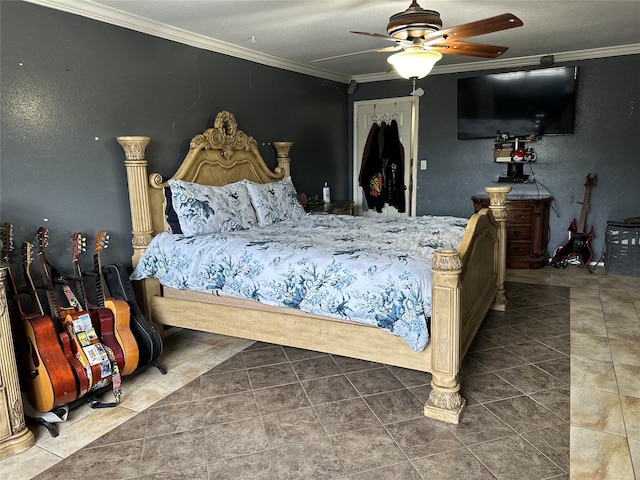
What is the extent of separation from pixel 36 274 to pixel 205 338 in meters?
1.22

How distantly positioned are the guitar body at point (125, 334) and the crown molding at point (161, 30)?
1824 mm

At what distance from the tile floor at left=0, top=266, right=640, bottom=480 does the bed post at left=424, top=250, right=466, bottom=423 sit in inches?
3.2

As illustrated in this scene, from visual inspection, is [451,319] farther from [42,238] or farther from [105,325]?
[42,238]

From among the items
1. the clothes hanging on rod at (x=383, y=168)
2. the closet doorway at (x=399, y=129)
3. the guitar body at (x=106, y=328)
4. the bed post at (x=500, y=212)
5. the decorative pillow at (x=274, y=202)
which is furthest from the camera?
the clothes hanging on rod at (x=383, y=168)

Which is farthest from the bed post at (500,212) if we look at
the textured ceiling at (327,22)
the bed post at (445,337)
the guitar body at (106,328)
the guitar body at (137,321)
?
the guitar body at (106,328)

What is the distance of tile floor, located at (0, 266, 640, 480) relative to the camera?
204 cm

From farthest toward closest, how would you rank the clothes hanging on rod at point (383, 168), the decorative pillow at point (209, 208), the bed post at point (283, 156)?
the clothes hanging on rod at point (383, 168) → the bed post at point (283, 156) → the decorative pillow at point (209, 208)

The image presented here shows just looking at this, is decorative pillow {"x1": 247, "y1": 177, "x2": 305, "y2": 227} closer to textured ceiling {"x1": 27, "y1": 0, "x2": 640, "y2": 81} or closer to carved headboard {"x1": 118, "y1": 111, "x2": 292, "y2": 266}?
carved headboard {"x1": 118, "y1": 111, "x2": 292, "y2": 266}

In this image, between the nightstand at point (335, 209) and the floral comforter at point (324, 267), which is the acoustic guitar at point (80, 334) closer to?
the floral comforter at point (324, 267)

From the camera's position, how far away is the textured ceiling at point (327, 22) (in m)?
3.07

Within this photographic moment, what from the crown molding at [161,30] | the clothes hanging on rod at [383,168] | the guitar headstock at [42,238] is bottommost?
the guitar headstock at [42,238]

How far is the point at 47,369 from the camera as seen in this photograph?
2.33m

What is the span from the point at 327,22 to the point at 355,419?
271cm

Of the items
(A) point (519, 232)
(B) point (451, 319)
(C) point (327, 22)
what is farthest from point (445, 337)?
(A) point (519, 232)
